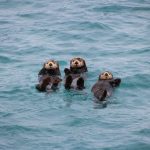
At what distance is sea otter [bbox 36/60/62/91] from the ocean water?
0.23m

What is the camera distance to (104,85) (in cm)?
1633

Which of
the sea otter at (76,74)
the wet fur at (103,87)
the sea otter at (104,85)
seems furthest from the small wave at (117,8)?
the wet fur at (103,87)

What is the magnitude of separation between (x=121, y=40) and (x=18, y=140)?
9.21 m

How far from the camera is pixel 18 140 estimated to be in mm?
13430

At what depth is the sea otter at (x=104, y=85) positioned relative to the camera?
51.5 feet

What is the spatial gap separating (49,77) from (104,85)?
1.65 meters

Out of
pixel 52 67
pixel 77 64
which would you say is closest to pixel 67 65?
pixel 77 64

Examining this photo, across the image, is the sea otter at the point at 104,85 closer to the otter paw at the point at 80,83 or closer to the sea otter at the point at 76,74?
the otter paw at the point at 80,83

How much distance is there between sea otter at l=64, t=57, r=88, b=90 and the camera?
16203 mm

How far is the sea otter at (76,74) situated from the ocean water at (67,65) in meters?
0.24

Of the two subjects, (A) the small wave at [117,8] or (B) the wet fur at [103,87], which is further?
(A) the small wave at [117,8]

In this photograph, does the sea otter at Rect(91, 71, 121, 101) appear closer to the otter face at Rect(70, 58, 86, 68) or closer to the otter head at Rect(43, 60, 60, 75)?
the otter face at Rect(70, 58, 86, 68)

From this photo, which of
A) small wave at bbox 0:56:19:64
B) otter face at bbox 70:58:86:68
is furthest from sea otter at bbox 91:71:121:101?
small wave at bbox 0:56:19:64

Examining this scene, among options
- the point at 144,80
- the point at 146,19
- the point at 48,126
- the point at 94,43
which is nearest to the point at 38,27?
the point at 94,43
